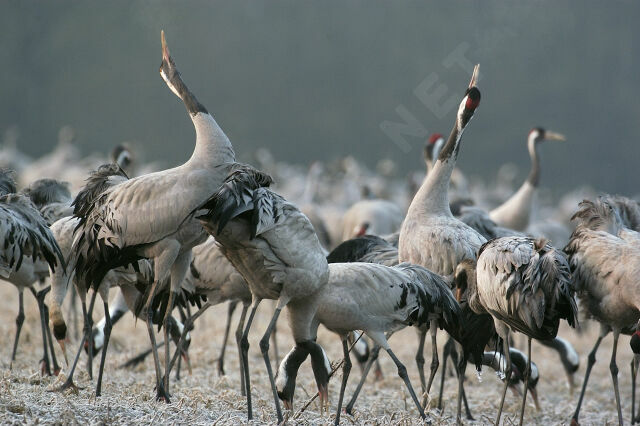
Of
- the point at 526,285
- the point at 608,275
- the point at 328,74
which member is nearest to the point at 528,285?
the point at 526,285

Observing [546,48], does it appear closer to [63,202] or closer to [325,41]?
[325,41]

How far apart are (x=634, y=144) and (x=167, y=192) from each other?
70.3 ft

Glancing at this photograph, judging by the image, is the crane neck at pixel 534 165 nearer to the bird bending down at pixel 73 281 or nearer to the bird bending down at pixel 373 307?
the bird bending down at pixel 373 307

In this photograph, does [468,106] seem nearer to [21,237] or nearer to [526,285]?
[526,285]

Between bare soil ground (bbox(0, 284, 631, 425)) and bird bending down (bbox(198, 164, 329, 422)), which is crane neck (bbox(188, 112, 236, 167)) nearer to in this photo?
bird bending down (bbox(198, 164, 329, 422))

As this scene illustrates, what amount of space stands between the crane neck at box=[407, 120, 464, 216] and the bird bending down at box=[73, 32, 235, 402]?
1.64 meters

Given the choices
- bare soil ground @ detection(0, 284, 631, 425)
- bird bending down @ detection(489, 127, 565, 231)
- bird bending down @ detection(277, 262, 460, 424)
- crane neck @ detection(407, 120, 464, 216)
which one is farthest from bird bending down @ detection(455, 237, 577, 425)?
bird bending down @ detection(489, 127, 565, 231)

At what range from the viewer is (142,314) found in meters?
6.30

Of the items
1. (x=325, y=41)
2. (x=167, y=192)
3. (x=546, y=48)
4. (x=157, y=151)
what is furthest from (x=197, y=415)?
(x=157, y=151)

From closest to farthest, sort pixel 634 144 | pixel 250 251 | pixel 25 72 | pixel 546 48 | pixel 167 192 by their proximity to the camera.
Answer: pixel 250 251 < pixel 167 192 < pixel 546 48 < pixel 634 144 < pixel 25 72

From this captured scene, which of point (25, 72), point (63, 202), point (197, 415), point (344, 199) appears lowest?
point (197, 415)

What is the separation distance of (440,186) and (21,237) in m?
2.77

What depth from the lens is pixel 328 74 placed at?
A: 82.0 feet

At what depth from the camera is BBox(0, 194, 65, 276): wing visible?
5.02m
